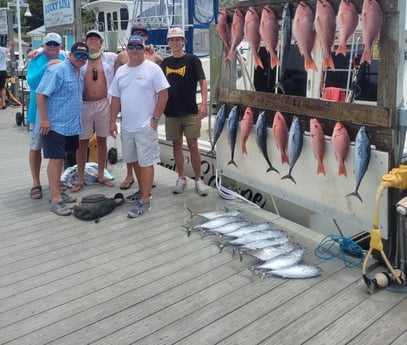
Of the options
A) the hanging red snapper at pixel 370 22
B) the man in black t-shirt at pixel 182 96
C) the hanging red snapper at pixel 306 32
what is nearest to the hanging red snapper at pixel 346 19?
the hanging red snapper at pixel 370 22

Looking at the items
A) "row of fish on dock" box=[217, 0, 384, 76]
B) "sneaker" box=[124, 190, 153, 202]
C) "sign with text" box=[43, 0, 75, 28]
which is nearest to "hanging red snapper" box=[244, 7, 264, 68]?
"row of fish on dock" box=[217, 0, 384, 76]

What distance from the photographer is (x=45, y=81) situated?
420 centimetres

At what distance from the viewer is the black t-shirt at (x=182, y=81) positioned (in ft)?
15.2

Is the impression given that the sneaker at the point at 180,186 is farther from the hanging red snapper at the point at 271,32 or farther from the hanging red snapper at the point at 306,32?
the hanging red snapper at the point at 306,32

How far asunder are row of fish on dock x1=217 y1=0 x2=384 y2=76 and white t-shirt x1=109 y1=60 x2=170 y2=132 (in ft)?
2.44

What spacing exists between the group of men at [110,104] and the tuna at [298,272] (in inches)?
63.4

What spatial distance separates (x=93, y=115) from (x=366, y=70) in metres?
2.77

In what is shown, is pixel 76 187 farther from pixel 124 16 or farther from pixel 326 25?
pixel 124 16

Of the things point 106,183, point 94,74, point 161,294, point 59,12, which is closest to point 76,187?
point 106,183

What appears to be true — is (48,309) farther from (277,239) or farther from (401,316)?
(401,316)

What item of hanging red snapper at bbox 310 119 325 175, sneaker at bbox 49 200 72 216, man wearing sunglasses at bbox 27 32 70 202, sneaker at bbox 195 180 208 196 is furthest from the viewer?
sneaker at bbox 195 180 208 196

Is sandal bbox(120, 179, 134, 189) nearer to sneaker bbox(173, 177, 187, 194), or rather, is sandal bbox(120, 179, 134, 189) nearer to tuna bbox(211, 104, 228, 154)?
sneaker bbox(173, 177, 187, 194)

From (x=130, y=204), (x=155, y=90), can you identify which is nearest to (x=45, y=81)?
A: (x=155, y=90)

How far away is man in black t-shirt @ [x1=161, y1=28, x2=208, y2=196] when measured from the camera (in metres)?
4.62
